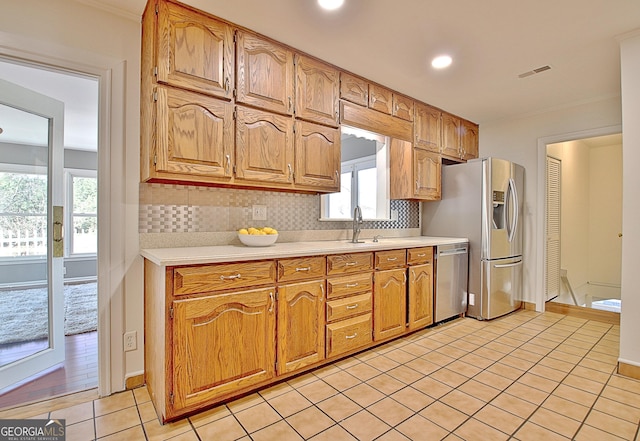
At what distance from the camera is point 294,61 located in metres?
2.41

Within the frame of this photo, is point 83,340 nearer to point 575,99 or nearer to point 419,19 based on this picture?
point 419,19

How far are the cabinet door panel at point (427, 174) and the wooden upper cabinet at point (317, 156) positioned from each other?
3.80ft

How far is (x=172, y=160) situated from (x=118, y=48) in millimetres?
800

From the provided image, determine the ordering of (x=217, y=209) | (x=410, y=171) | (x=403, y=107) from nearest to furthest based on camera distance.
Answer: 1. (x=217, y=209)
2. (x=403, y=107)
3. (x=410, y=171)

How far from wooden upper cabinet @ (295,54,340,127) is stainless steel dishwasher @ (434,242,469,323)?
5.60ft

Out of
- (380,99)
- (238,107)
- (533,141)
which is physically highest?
(380,99)

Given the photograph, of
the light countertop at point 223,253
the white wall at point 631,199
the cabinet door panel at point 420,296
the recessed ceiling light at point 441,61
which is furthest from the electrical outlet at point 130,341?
the white wall at point 631,199

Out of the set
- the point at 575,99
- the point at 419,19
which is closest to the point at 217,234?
the point at 419,19

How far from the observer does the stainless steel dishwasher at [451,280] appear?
10.4ft

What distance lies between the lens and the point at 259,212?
8.33ft

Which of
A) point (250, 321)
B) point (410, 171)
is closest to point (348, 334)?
point (250, 321)

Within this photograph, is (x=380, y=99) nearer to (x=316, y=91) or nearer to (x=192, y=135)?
(x=316, y=91)

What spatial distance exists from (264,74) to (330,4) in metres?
0.63

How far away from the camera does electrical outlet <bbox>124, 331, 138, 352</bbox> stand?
1995 millimetres
